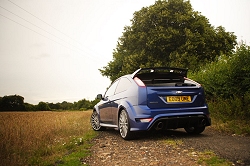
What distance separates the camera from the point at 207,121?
613 centimetres

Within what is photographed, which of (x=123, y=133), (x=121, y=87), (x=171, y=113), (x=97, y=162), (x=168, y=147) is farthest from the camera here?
(x=121, y=87)

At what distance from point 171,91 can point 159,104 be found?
1.43ft

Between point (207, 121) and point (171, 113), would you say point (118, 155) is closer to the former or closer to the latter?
point (171, 113)

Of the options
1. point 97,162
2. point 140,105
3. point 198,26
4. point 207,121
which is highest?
point 198,26

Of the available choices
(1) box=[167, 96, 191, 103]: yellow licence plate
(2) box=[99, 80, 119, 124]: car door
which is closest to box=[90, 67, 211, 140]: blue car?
(1) box=[167, 96, 191, 103]: yellow licence plate

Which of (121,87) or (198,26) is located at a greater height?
(198,26)

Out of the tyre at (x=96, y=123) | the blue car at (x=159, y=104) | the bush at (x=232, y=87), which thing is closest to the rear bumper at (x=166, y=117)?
the blue car at (x=159, y=104)

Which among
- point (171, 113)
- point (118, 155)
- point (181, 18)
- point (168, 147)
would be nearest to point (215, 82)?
point (171, 113)

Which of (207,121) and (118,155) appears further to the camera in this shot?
(207,121)

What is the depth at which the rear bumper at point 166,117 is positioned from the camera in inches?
225

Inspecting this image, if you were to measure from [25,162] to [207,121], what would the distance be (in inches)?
165

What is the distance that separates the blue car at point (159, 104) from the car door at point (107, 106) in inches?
31.0

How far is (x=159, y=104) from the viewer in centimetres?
580

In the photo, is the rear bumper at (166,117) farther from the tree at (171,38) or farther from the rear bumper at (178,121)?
the tree at (171,38)
